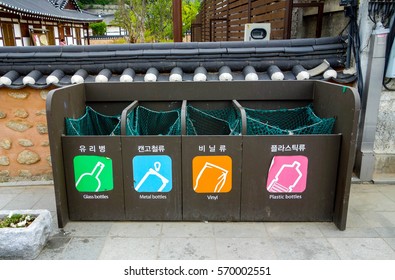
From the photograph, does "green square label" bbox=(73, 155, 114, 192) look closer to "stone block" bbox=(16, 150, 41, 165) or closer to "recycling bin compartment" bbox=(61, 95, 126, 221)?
"recycling bin compartment" bbox=(61, 95, 126, 221)

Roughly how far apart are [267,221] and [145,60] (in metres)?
3.30

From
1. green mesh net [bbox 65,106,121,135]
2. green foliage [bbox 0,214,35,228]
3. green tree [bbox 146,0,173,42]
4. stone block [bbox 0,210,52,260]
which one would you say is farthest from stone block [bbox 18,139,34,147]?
green tree [bbox 146,0,173,42]

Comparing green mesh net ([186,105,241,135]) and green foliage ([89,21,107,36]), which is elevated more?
green foliage ([89,21,107,36])

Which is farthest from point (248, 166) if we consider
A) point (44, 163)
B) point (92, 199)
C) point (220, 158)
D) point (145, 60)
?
point (44, 163)

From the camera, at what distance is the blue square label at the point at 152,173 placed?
439cm

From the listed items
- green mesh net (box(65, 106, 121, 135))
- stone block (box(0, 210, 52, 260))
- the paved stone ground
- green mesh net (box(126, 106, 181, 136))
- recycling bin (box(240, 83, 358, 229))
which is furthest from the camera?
green mesh net (box(126, 106, 181, 136))

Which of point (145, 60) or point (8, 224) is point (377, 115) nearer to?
point (145, 60)

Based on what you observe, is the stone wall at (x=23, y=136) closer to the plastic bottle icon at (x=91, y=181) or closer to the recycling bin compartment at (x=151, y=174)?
the plastic bottle icon at (x=91, y=181)

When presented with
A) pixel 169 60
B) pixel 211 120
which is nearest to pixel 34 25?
pixel 169 60

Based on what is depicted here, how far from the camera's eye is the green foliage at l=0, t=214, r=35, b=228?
3.88 meters

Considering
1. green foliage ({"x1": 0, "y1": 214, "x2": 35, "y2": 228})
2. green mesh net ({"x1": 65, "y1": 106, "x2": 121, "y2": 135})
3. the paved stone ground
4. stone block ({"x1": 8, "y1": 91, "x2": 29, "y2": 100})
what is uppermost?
stone block ({"x1": 8, "y1": 91, "x2": 29, "y2": 100})

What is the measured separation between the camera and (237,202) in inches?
178

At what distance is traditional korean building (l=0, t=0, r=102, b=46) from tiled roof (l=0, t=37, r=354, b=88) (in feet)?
38.8

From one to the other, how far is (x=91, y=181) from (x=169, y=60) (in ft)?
8.15
